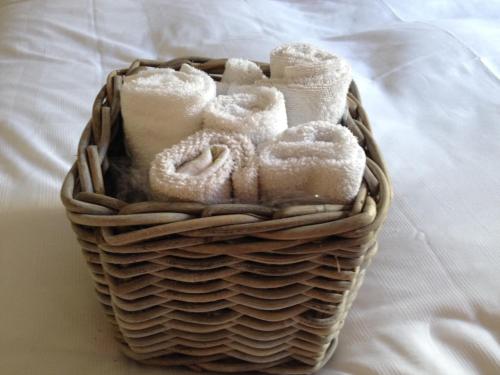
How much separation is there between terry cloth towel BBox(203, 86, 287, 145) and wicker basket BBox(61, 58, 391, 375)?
10 cm

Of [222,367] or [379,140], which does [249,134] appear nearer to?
[222,367]

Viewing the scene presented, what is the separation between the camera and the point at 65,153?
80 centimetres

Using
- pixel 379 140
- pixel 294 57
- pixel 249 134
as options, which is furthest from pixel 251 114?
pixel 379 140

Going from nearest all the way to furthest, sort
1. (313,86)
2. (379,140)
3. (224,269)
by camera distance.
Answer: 1. (224,269)
2. (313,86)
3. (379,140)

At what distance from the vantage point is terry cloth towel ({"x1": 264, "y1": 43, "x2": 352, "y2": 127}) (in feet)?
1.90

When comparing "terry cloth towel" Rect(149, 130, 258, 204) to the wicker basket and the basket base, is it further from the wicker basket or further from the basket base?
the basket base

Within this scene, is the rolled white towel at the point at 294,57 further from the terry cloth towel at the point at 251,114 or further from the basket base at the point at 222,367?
the basket base at the point at 222,367

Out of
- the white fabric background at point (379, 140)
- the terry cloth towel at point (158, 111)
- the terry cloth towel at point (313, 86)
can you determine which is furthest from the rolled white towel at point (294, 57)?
the white fabric background at point (379, 140)

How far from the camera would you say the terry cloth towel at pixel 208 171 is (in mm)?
440

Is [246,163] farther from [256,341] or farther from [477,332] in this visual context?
[477,332]

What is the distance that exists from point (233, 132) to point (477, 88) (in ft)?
2.09

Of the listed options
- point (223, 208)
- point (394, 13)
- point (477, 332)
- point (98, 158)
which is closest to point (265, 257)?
point (223, 208)

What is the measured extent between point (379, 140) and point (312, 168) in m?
0.41

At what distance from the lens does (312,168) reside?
1.50ft
